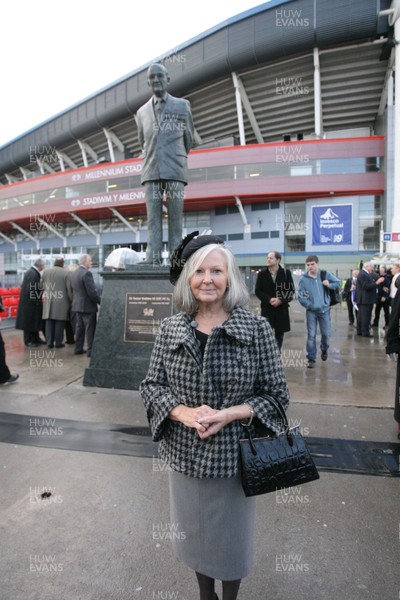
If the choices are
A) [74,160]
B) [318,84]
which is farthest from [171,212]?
[74,160]

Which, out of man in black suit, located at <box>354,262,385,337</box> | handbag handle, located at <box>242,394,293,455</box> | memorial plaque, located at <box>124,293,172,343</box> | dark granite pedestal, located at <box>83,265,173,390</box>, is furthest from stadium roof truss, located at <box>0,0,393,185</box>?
handbag handle, located at <box>242,394,293,455</box>

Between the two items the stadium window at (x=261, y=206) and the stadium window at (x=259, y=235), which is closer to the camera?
the stadium window at (x=261, y=206)

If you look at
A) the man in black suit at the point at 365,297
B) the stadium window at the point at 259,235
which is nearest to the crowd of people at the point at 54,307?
the man in black suit at the point at 365,297

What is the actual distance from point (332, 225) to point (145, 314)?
30.5 meters

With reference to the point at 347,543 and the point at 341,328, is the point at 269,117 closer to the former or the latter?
the point at 341,328

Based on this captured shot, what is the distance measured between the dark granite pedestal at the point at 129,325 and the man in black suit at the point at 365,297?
6.36 m

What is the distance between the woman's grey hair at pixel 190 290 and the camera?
5.51ft

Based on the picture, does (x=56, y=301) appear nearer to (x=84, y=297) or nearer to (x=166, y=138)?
(x=84, y=297)

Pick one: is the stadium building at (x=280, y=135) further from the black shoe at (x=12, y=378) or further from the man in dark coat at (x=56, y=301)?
the black shoe at (x=12, y=378)

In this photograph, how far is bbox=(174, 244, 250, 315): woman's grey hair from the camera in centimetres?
168

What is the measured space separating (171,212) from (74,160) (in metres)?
49.8

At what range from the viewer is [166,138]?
550 centimetres

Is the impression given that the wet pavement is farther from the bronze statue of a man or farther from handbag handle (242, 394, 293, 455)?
the bronze statue of a man

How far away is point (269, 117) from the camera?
110ft
